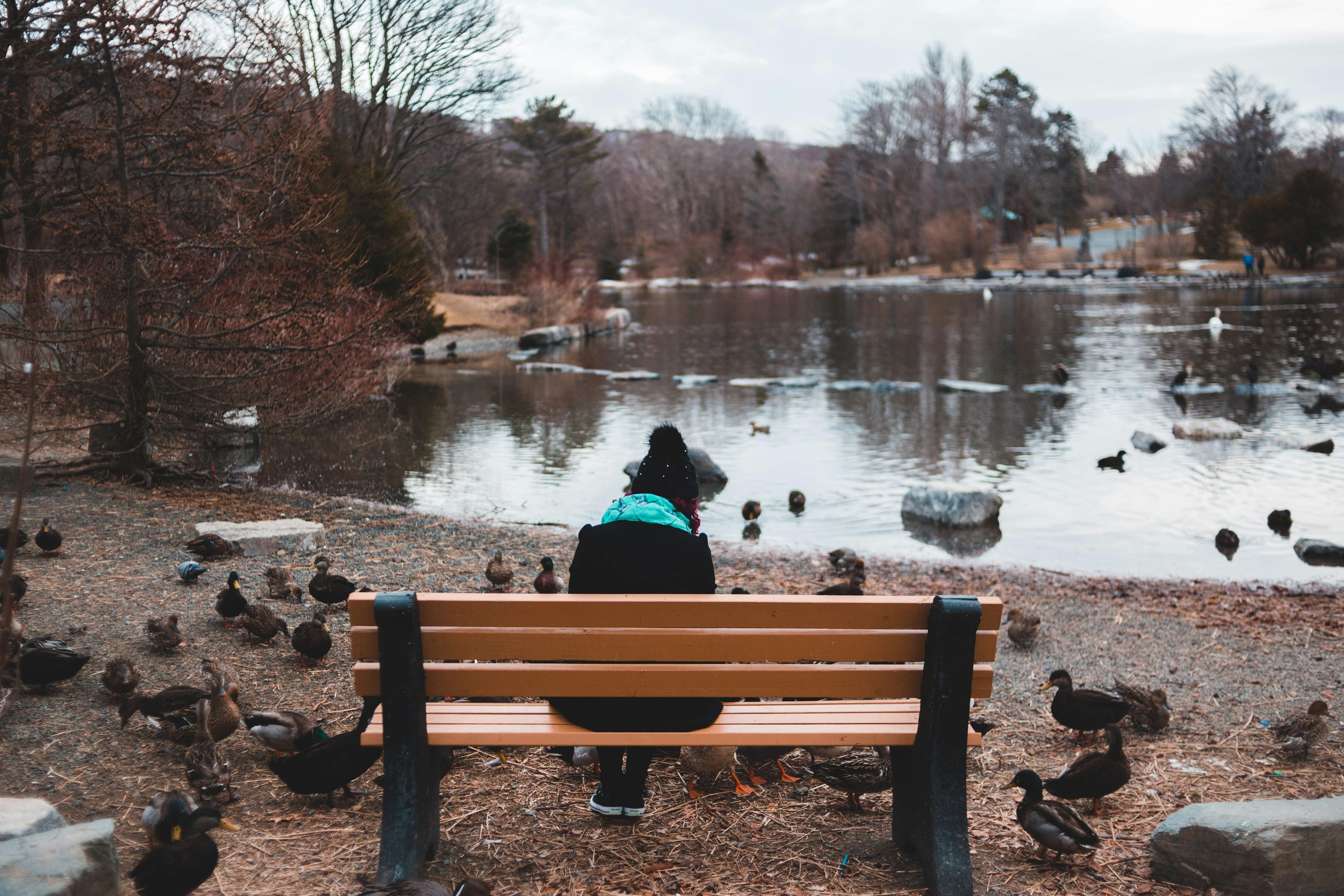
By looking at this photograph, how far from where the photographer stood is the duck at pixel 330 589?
6301 mm

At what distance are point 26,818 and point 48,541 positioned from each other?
4.98 m

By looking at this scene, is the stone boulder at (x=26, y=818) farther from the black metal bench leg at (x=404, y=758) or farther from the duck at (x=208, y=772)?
the black metal bench leg at (x=404, y=758)

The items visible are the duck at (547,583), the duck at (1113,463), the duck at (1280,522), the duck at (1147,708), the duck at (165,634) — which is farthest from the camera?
the duck at (1113,463)

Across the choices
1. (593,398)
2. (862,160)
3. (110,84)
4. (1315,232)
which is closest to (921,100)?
(862,160)

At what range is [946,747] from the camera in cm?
313

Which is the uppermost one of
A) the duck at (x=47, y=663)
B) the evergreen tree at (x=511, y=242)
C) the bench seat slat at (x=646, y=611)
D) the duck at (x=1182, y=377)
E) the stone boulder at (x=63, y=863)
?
the evergreen tree at (x=511, y=242)

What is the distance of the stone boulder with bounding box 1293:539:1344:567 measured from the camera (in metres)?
9.32

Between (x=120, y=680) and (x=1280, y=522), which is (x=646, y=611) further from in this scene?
(x=1280, y=522)

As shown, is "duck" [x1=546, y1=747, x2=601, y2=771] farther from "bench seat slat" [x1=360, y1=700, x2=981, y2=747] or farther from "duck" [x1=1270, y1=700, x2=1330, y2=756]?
"duck" [x1=1270, y1=700, x2=1330, y2=756]

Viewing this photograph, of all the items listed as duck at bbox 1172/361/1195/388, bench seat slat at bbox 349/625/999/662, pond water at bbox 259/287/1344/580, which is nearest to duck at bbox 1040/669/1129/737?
bench seat slat at bbox 349/625/999/662

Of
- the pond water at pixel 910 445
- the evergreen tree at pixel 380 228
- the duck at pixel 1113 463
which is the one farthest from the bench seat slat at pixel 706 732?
the evergreen tree at pixel 380 228

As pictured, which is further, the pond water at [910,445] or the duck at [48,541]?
the pond water at [910,445]

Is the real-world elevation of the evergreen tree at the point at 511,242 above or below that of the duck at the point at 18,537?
above

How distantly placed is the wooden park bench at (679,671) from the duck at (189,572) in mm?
4007
